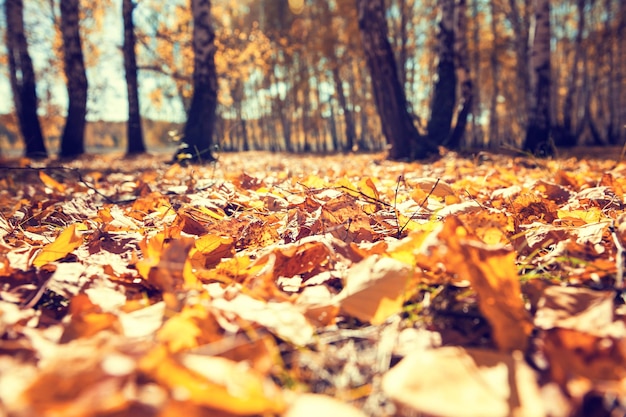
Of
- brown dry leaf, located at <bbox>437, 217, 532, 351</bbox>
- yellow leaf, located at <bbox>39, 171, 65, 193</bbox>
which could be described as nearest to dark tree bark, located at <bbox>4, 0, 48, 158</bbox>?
yellow leaf, located at <bbox>39, 171, 65, 193</bbox>

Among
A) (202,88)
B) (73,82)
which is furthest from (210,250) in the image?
(73,82)

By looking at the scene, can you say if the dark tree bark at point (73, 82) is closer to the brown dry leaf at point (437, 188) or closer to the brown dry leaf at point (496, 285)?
the brown dry leaf at point (437, 188)

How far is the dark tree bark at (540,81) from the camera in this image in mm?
6711

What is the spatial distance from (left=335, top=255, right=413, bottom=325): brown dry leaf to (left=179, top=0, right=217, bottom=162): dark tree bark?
582cm

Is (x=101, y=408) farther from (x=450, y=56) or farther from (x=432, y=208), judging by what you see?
(x=450, y=56)

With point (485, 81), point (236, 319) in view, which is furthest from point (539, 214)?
point (485, 81)

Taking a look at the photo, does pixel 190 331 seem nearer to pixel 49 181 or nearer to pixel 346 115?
pixel 49 181

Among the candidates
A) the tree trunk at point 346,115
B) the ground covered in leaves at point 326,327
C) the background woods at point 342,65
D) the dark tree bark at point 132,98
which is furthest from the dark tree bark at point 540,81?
the tree trunk at point 346,115

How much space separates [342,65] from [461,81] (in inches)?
610

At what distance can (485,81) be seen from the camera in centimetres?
2361

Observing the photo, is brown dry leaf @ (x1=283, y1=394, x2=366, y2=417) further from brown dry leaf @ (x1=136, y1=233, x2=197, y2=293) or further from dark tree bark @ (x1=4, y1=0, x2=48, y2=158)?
dark tree bark @ (x1=4, y1=0, x2=48, y2=158)

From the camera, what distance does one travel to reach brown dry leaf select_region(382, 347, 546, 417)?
458 millimetres

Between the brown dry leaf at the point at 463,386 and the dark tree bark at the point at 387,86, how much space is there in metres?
5.57

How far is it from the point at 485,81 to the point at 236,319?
26.1 m
